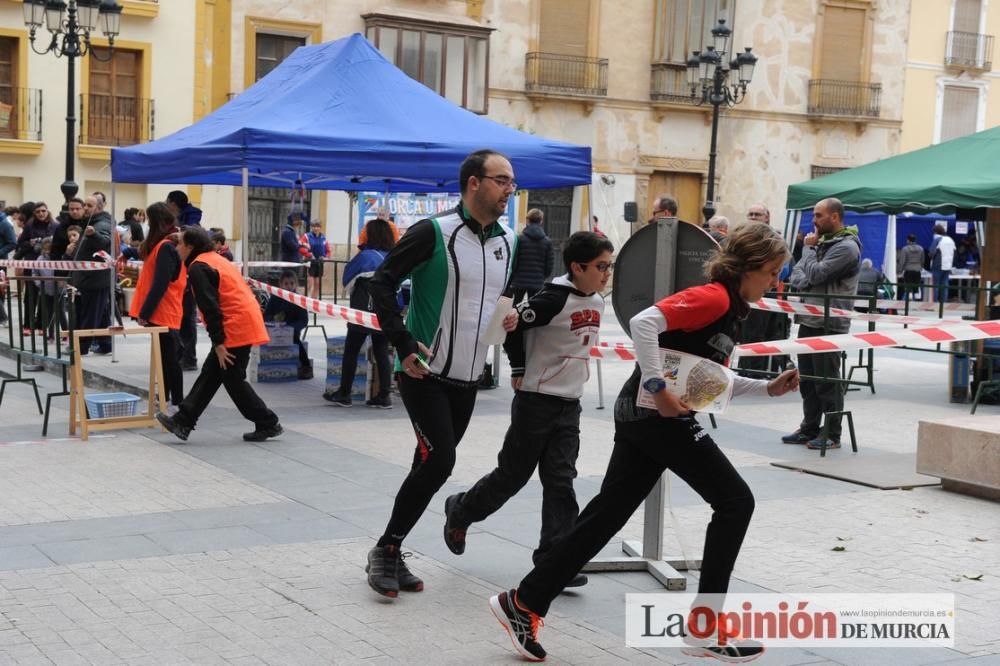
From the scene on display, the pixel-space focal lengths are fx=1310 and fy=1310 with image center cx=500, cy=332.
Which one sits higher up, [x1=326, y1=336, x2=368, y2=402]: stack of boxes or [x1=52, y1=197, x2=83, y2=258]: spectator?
[x1=52, y1=197, x2=83, y2=258]: spectator

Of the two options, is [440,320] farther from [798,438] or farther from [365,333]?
[365,333]

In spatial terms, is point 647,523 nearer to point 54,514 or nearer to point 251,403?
point 54,514

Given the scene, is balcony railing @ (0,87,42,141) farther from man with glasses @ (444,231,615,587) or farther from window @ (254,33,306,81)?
man with glasses @ (444,231,615,587)

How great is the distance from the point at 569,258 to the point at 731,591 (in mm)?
1639

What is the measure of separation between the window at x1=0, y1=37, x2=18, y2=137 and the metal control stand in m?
24.4

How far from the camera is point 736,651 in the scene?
4.73 meters

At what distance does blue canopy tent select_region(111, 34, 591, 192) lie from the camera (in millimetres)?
11328

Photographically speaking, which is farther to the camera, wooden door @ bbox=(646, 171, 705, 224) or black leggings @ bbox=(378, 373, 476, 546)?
wooden door @ bbox=(646, 171, 705, 224)

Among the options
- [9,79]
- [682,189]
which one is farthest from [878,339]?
[682,189]

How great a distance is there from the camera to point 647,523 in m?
6.10

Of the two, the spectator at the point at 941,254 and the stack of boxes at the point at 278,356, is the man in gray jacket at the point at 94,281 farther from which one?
the spectator at the point at 941,254

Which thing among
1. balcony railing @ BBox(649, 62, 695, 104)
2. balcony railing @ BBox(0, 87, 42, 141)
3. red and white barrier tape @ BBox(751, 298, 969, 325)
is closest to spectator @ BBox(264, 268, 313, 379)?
red and white barrier tape @ BBox(751, 298, 969, 325)

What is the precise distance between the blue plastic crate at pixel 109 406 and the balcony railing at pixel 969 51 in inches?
1335

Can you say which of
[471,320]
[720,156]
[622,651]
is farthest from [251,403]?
[720,156]
